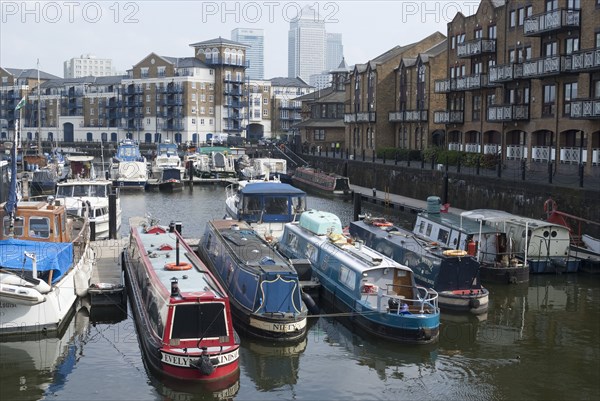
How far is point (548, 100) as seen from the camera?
1889 inches

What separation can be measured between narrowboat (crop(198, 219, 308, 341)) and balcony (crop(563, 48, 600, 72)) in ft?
76.3

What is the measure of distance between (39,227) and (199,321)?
930cm

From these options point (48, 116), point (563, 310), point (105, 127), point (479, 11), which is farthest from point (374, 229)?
point (48, 116)

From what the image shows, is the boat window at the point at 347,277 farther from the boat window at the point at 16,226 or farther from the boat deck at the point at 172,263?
the boat window at the point at 16,226

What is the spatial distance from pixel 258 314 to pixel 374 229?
11319 mm

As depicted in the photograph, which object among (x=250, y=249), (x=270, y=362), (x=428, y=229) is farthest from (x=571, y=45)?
(x=270, y=362)

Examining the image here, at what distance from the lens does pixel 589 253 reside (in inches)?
1310

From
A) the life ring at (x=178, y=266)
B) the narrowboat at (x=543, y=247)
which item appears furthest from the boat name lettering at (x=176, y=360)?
the narrowboat at (x=543, y=247)

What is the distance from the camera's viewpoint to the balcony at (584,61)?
40250 mm

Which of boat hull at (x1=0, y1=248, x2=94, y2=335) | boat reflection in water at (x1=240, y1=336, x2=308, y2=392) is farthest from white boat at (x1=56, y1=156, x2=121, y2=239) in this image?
boat reflection in water at (x1=240, y1=336, x2=308, y2=392)

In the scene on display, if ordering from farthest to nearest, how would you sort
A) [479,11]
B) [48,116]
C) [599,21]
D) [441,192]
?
1. [48,116]
2. [479,11]
3. [441,192]
4. [599,21]

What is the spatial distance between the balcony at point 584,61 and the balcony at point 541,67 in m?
1.02

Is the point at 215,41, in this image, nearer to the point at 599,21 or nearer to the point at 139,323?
the point at 599,21

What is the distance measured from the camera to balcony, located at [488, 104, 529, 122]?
50156 millimetres
